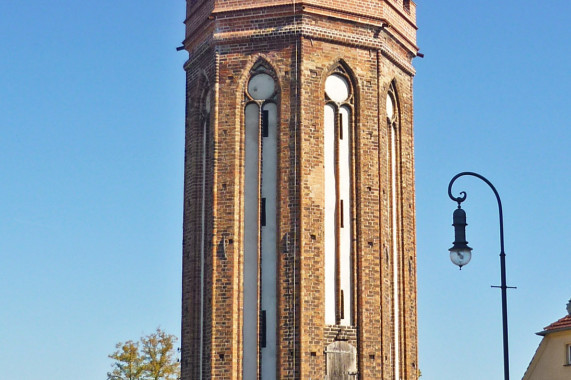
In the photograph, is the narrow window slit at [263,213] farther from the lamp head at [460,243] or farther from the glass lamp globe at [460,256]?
the glass lamp globe at [460,256]

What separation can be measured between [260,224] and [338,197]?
1953 millimetres

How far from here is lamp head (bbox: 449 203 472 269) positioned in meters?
17.0

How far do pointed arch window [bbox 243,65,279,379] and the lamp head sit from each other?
7491 millimetres

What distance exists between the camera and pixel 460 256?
55.8ft

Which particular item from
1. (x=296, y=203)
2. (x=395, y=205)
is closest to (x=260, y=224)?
(x=296, y=203)

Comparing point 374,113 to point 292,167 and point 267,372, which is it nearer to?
point 292,167

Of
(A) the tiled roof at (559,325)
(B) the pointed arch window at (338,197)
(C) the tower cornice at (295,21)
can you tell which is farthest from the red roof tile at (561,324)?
(C) the tower cornice at (295,21)

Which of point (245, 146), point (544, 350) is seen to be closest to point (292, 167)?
point (245, 146)

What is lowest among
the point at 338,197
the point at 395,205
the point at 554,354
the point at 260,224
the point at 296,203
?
the point at 554,354

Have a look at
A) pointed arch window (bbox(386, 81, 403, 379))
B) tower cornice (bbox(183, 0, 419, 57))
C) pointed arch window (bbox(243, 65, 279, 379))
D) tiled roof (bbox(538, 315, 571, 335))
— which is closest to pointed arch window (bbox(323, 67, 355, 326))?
tower cornice (bbox(183, 0, 419, 57))

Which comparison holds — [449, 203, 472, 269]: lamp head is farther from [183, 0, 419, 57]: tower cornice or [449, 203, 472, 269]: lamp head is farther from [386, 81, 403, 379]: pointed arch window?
[183, 0, 419, 57]: tower cornice

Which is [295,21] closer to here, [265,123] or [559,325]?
[265,123]

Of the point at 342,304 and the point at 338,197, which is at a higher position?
the point at 338,197

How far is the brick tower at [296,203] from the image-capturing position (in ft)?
78.0
